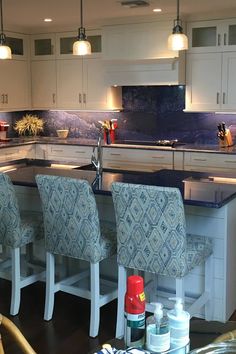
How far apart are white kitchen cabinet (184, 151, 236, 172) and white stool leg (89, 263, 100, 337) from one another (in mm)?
2792

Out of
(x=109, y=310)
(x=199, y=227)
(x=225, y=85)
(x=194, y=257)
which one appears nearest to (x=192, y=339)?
(x=194, y=257)

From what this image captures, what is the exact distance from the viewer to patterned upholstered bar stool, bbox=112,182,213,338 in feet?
9.59

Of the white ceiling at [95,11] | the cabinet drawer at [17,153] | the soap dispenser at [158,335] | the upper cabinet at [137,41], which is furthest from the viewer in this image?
the cabinet drawer at [17,153]

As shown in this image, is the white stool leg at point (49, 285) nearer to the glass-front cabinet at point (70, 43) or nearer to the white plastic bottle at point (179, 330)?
the white plastic bottle at point (179, 330)

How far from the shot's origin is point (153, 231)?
302 centimetres

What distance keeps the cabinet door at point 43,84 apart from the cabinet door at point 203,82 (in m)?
2.02

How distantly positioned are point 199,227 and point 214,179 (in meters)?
0.65

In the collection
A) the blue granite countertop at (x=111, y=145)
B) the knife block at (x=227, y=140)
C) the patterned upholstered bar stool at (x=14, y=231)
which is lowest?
the patterned upholstered bar stool at (x=14, y=231)

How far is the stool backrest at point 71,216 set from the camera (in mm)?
3205

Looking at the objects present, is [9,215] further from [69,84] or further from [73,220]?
[69,84]

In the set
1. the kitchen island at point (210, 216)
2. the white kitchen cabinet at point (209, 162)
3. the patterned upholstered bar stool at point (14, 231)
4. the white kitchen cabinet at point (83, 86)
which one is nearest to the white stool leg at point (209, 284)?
the kitchen island at point (210, 216)

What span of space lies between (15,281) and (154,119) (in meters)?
3.65

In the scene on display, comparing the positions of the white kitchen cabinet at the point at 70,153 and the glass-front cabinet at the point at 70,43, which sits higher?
the glass-front cabinet at the point at 70,43

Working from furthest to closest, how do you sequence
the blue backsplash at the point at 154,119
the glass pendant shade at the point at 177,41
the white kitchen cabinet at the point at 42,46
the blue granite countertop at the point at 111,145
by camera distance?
the white kitchen cabinet at the point at 42,46, the blue backsplash at the point at 154,119, the blue granite countertop at the point at 111,145, the glass pendant shade at the point at 177,41
